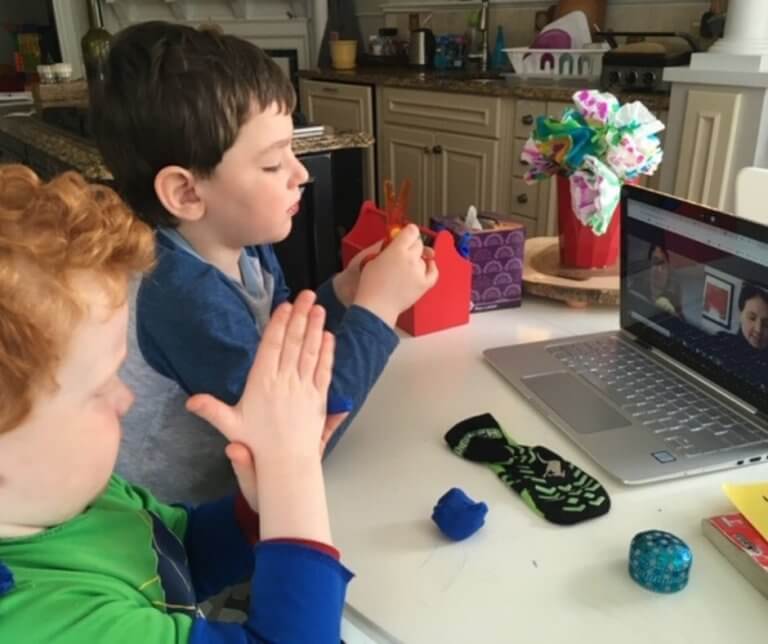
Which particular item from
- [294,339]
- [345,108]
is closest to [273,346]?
[294,339]

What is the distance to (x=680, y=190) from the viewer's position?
7.67ft

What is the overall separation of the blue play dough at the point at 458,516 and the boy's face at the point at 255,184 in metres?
0.44

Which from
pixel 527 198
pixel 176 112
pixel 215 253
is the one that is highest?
pixel 176 112

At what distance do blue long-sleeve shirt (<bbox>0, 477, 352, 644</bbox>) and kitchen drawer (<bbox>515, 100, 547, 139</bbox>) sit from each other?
241cm

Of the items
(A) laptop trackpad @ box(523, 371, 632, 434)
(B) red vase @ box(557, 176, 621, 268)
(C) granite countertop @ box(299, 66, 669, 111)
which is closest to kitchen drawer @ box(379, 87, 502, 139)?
(C) granite countertop @ box(299, 66, 669, 111)

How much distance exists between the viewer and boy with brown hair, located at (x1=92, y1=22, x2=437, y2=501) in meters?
0.85

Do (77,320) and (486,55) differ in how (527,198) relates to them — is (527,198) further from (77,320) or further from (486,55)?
(77,320)

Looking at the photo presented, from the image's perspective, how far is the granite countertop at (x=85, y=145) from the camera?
193cm

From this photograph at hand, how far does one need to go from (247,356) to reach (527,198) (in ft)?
7.44

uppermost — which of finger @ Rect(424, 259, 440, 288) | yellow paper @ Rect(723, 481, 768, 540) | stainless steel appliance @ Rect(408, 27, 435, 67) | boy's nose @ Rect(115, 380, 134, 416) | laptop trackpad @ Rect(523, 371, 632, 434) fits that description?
stainless steel appliance @ Rect(408, 27, 435, 67)

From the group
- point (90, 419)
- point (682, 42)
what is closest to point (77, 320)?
point (90, 419)

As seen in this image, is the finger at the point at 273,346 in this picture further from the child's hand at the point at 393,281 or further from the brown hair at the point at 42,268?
the child's hand at the point at 393,281

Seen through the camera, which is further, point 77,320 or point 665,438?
point 665,438

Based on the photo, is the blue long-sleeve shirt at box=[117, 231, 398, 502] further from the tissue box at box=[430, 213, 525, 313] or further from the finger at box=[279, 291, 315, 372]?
the tissue box at box=[430, 213, 525, 313]
